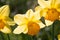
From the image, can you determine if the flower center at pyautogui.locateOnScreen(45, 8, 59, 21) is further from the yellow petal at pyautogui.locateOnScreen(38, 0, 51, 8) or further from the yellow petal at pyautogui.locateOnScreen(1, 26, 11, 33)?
the yellow petal at pyautogui.locateOnScreen(1, 26, 11, 33)

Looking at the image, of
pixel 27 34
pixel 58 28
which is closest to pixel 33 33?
pixel 27 34

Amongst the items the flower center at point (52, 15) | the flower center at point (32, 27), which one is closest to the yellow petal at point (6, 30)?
the flower center at point (32, 27)

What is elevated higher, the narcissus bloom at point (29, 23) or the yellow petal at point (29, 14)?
the yellow petal at point (29, 14)

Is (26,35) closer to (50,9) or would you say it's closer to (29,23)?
(29,23)

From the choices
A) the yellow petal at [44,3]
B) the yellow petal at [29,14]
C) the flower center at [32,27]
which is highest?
the yellow petal at [44,3]

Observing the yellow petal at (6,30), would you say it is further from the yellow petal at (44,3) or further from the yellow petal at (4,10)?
the yellow petal at (44,3)

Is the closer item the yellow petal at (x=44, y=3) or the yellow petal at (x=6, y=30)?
the yellow petal at (x=44, y=3)
